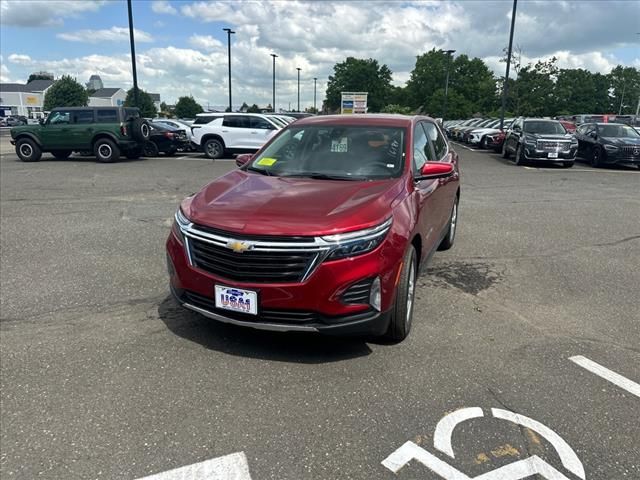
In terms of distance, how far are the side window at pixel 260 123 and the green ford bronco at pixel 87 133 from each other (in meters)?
3.77

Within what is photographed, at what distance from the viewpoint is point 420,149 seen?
15.1ft

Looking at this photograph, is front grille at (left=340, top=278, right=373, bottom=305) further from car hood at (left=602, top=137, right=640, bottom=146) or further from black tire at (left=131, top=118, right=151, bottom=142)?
car hood at (left=602, top=137, right=640, bottom=146)

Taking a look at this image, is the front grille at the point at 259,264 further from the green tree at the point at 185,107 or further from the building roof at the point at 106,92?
the building roof at the point at 106,92

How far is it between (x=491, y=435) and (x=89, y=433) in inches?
84.7

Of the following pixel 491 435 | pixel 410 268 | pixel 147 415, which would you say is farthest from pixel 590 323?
pixel 147 415

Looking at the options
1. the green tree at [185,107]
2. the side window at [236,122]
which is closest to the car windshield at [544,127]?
the side window at [236,122]

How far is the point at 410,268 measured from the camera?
11.6 feet

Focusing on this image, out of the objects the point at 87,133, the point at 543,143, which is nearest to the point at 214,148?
the point at 87,133

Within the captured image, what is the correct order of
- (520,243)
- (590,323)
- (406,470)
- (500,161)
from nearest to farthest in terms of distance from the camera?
1. (406,470)
2. (590,323)
3. (520,243)
4. (500,161)

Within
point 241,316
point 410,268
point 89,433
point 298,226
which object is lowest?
point 89,433

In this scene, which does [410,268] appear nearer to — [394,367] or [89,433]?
[394,367]

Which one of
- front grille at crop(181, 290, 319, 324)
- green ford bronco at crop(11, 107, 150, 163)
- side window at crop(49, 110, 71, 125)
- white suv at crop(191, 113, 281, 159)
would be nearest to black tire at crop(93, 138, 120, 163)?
green ford bronco at crop(11, 107, 150, 163)

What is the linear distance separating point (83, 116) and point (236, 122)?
204 inches

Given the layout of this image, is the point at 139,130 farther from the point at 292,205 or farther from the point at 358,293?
the point at 358,293
